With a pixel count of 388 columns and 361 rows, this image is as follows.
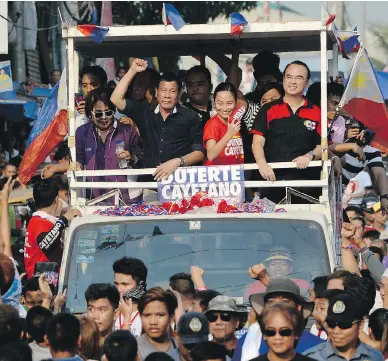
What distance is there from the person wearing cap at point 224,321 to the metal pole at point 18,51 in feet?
60.7

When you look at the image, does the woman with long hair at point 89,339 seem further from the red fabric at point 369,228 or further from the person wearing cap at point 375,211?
the person wearing cap at point 375,211

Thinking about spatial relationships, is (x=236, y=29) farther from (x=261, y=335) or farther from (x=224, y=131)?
(x=261, y=335)

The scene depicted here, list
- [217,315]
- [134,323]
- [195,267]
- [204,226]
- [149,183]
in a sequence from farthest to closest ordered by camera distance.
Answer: [149,183] < [204,226] < [195,267] < [134,323] < [217,315]

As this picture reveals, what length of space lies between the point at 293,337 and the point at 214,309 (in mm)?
1187

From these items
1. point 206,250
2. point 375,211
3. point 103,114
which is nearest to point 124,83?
point 103,114

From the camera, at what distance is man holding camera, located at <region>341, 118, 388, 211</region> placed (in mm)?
12453

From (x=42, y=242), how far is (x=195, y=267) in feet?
5.48

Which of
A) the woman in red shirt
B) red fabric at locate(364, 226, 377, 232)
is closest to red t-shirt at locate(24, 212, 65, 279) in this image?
the woman in red shirt

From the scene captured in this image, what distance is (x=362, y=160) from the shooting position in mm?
13008

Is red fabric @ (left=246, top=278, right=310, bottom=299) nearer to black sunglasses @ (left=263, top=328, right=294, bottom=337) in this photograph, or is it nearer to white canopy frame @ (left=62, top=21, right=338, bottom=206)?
white canopy frame @ (left=62, top=21, right=338, bottom=206)

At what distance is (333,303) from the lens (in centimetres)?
824

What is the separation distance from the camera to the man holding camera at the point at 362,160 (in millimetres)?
12453

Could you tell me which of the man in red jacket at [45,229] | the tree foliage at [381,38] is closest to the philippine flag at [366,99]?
the man in red jacket at [45,229]

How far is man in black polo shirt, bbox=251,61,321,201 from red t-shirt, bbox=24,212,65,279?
1.80 meters
